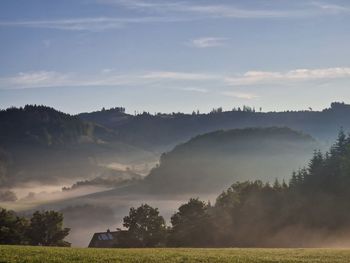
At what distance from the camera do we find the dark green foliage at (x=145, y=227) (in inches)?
4589

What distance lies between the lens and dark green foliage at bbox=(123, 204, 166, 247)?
382 ft

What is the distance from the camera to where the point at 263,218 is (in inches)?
4749

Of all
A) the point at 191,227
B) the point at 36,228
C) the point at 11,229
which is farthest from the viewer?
the point at 191,227

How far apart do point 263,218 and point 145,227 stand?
2651cm

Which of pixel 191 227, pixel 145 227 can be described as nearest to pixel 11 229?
pixel 145 227

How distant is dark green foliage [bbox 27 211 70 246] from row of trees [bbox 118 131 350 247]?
14.5 meters

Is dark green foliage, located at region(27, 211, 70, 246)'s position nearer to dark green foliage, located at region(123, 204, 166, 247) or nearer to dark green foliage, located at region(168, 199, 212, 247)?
dark green foliage, located at region(123, 204, 166, 247)

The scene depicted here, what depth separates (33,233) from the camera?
110125mm

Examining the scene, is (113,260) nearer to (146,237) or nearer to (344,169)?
(146,237)

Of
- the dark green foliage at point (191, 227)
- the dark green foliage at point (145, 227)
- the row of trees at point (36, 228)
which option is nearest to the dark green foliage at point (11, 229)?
the row of trees at point (36, 228)

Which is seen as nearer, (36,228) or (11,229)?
(11,229)

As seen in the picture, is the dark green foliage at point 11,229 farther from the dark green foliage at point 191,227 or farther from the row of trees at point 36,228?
the dark green foliage at point 191,227

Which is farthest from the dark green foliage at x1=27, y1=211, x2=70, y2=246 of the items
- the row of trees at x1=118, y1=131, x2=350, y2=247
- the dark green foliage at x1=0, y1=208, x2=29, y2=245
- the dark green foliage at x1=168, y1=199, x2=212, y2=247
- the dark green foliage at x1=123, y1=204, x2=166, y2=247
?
the dark green foliage at x1=168, y1=199, x2=212, y2=247

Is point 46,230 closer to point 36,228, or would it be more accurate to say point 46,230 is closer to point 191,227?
point 36,228
